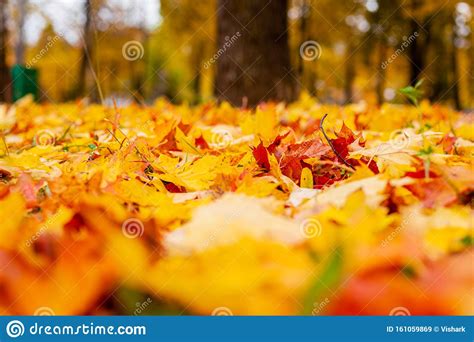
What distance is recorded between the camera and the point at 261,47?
13.8 feet

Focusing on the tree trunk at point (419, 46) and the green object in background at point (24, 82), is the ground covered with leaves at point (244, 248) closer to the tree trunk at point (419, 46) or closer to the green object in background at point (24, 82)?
the green object in background at point (24, 82)

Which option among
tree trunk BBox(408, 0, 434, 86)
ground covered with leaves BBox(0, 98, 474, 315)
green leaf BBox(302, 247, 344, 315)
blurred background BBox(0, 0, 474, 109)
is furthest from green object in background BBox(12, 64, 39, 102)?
tree trunk BBox(408, 0, 434, 86)

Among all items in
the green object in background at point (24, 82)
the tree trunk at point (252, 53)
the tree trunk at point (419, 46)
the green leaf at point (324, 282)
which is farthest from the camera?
the tree trunk at point (419, 46)

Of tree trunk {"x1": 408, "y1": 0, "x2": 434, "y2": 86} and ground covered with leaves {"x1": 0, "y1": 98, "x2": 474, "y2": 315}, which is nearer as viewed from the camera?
ground covered with leaves {"x1": 0, "y1": 98, "x2": 474, "y2": 315}

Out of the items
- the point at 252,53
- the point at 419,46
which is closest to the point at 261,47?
the point at 252,53

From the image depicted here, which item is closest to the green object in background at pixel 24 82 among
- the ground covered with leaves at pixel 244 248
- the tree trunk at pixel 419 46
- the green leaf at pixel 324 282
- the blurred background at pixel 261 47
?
the blurred background at pixel 261 47

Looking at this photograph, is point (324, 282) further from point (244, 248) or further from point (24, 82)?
point (24, 82)

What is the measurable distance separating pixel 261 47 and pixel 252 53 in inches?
3.4

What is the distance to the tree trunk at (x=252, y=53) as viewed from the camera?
13.6 ft

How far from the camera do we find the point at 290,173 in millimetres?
1262

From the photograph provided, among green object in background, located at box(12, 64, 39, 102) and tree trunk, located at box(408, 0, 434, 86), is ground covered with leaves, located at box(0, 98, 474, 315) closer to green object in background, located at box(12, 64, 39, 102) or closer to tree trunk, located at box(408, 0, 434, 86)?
green object in background, located at box(12, 64, 39, 102)

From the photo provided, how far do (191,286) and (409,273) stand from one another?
262 millimetres

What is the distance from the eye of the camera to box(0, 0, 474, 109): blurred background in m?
4.18

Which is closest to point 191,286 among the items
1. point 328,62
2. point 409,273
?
point 409,273
